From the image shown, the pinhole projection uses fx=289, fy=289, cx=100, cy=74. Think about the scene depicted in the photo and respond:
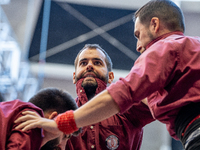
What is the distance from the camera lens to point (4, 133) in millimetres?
1035

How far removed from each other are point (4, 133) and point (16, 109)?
0.12m

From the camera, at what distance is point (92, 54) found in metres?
2.17

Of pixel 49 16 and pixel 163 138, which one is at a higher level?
pixel 49 16

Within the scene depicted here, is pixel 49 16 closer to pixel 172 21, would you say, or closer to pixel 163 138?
pixel 163 138

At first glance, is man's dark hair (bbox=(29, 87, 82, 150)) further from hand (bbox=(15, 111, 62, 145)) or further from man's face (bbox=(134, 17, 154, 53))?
man's face (bbox=(134, 17, 154, 53))

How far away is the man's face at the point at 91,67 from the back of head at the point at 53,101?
0.60 m

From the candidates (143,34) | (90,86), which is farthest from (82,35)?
(143,34)

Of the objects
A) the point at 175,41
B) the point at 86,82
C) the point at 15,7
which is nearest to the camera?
the point at 175,41

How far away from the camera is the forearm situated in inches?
41.0

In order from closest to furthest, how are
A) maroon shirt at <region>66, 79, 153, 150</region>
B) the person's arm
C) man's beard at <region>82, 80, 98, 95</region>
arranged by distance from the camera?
the person's arm
maroon shirt at <region>66, 79, 153, 150</region>
man's beard at <region>82, 80, 98, 95</region>

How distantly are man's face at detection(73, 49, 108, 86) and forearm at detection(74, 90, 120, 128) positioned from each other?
0.93 metres

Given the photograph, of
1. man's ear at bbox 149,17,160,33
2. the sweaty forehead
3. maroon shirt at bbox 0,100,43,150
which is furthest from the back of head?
the sweaty forehead

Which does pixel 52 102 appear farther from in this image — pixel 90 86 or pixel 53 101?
pixel 90 86

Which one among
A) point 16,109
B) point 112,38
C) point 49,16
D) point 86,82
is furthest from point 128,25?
point 16,109
